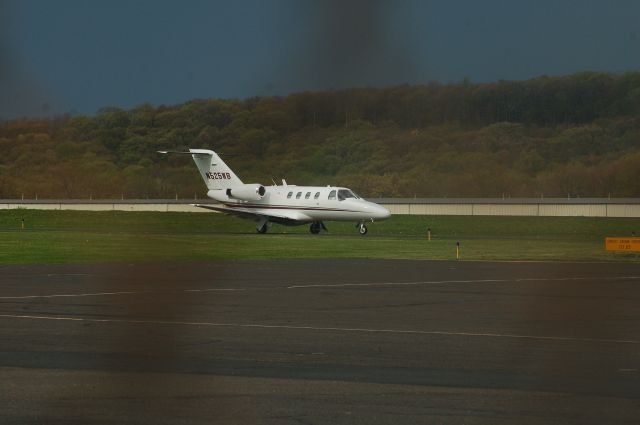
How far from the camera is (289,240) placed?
5716cm

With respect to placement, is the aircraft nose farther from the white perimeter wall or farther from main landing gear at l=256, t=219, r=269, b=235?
the white perimeter wall

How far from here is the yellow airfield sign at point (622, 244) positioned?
44.2 metres

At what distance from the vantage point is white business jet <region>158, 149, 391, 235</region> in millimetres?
65188

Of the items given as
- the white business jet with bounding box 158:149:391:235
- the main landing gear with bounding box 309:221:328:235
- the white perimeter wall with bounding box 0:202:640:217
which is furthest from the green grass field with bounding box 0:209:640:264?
the main landing gear with bounding box 309:221:328:235

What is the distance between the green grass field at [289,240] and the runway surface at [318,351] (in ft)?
6.35

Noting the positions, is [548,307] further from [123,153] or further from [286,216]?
[286,216]

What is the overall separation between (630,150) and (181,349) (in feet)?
171

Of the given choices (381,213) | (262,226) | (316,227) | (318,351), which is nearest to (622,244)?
(381,213)

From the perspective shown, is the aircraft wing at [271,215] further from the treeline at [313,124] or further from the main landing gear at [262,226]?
the treeline at [313,124]

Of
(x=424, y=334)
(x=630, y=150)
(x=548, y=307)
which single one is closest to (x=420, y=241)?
(x=630, y=150)

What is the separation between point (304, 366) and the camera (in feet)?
46.5

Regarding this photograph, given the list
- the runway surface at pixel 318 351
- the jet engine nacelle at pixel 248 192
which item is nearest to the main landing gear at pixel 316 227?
the jet engine nacelle at pixel 248 192

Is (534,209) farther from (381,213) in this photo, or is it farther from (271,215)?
(271,215)

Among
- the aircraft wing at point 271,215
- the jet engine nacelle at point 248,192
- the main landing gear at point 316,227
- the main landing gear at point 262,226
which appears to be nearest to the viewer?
the aircraft wing at point 271,215
